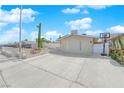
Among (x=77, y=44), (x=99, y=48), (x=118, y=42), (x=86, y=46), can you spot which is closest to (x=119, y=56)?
(x=118, y=42)

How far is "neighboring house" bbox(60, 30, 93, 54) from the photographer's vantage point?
18197 mm

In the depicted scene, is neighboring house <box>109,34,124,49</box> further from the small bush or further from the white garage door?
the small bush

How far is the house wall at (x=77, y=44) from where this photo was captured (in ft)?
59.7

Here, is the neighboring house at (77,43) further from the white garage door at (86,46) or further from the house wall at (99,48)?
the house wall at (99,48)

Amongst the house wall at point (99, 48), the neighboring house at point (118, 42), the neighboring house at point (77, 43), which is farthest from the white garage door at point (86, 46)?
the neighboring house at point (118, 42)

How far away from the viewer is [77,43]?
18.8 metres

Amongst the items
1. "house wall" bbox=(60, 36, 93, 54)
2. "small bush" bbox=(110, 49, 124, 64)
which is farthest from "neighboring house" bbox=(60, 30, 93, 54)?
"small bush" bbox=(110, 49, 124, 64)

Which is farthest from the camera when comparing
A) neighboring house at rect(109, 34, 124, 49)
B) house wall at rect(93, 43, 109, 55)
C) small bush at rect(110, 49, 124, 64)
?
house wall at rect(93, 43, 109, 55)
